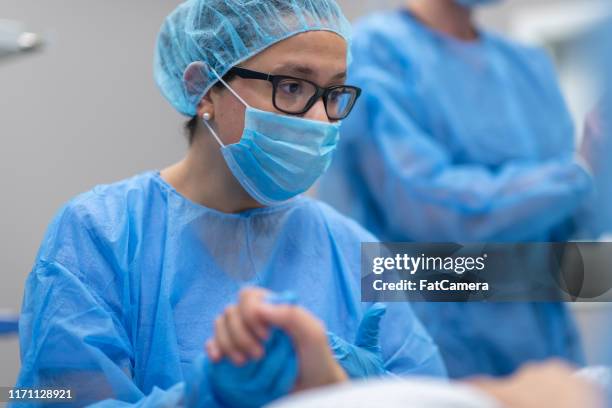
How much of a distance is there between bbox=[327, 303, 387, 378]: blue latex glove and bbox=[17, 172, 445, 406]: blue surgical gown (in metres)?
0.12

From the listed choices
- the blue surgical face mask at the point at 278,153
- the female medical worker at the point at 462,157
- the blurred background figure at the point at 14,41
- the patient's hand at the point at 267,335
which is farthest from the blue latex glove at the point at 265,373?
the female medical worker at the point at 462,157

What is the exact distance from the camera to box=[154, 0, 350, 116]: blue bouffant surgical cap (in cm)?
143

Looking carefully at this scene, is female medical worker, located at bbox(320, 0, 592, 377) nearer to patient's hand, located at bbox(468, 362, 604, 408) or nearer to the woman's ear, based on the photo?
the woman's ear

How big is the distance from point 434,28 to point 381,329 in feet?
3.12

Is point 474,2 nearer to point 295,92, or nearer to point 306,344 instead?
point 295,92

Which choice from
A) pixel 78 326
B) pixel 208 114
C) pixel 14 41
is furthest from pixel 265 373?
pixel 14 41

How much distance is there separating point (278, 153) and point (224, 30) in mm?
232

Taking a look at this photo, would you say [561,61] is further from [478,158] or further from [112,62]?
[112,62]

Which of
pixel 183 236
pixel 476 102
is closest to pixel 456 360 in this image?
pixel 476 102

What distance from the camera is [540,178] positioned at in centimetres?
192

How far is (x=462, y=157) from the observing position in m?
2.04

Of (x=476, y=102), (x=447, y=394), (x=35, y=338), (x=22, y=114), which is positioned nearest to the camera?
(x=447, y=394)

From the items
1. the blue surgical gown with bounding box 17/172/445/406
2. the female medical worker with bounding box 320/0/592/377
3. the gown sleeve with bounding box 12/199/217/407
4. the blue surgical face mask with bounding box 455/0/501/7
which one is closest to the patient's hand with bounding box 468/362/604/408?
the blue surgical gown with bounding box 17/172/445/406

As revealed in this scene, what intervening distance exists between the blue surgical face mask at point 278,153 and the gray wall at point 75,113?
36 centimetres
